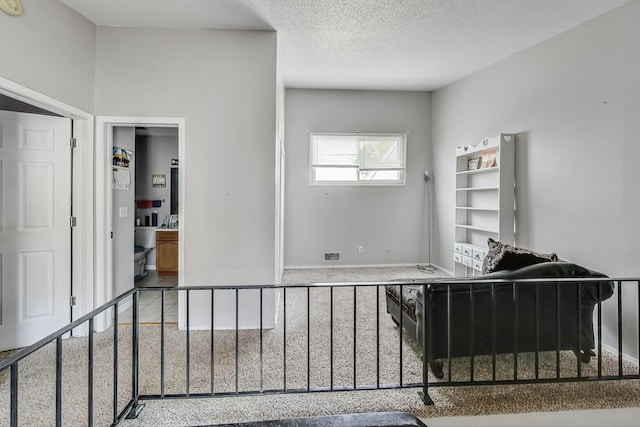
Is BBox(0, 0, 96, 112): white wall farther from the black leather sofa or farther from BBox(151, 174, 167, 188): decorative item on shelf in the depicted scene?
the black leather sofa

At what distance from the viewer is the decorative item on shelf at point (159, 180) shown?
5.40 m

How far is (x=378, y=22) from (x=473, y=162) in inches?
94.7

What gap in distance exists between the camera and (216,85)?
3.00 m

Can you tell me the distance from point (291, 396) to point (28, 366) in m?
2.08

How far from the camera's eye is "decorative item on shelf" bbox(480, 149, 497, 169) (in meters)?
3.84

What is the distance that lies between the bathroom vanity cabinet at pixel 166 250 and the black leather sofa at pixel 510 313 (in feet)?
12.8

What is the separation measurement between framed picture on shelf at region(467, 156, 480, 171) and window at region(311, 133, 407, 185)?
1.18 meters

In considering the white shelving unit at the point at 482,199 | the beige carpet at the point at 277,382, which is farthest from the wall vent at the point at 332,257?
the beige carpet at the point at 277,382

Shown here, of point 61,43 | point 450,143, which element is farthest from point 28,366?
point 450,143

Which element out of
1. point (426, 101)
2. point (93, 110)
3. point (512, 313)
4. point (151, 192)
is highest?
point (426, 101)

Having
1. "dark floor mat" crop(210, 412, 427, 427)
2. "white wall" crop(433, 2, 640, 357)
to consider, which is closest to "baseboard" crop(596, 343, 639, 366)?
"white wall" crop(433, 2, 640, 357)

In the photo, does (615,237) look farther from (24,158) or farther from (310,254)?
(24,158)

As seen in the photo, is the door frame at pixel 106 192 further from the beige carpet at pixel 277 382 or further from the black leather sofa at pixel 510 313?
the black leather sofa at pixel 510 313

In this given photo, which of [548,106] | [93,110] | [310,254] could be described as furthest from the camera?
[310,254]
